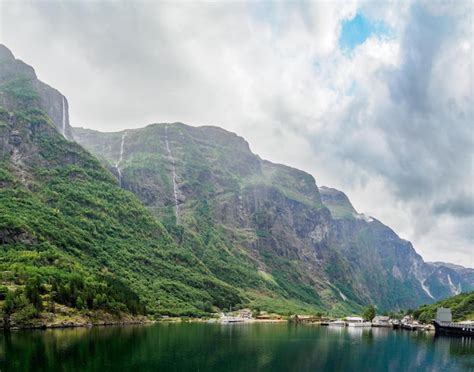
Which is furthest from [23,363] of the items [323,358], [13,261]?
[13,261]

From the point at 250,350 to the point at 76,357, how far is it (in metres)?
41.1

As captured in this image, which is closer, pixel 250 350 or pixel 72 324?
pixel 250 350

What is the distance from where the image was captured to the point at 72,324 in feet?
493

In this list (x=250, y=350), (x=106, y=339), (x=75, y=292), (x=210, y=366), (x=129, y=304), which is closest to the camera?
(x=210, y=366)

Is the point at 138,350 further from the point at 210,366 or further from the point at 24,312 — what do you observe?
the point at 24,312

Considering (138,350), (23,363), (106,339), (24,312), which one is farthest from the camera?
(24,312)

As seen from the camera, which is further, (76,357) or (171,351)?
(171,351)

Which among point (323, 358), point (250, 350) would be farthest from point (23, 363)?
point (323, 358)

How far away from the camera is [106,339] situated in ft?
386

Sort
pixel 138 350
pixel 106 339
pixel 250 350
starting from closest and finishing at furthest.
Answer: pixel 138 350 < pixel 250 350 < pixel 106 339

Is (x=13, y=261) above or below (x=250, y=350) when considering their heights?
above

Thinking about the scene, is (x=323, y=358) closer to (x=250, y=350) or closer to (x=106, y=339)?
(x=250, y=350)

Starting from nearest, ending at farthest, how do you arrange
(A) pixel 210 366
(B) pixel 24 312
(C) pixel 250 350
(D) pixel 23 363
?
(D) pixel 23 363
(A) pixel 210 366
(C) pixel 250 350
(B) pixel 24 312

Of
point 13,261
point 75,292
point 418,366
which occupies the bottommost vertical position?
point 418,366
